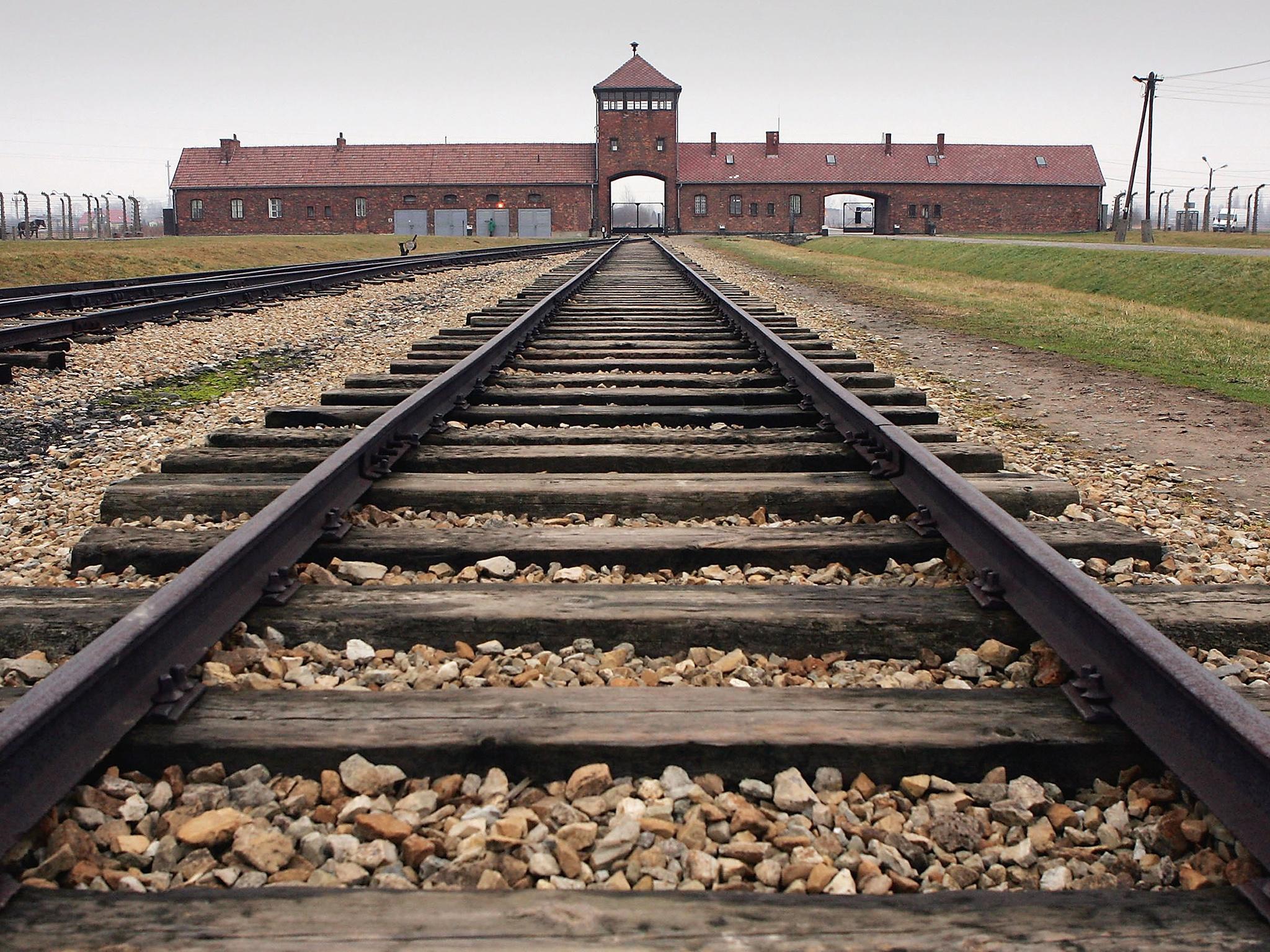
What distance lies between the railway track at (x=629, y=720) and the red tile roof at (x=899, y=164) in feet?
222

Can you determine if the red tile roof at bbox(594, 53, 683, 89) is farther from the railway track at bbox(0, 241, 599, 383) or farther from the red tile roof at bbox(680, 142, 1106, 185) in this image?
the railway track at bbox(0, 241, 599, 383)

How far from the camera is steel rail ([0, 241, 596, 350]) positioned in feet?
26.3

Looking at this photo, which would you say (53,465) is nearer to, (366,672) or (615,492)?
(615,492)

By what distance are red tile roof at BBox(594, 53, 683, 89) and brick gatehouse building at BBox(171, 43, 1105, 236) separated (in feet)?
0.33

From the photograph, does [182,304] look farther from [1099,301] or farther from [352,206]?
[352,206]

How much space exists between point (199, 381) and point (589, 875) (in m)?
6.45

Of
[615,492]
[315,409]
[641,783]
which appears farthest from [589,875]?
[315,409]

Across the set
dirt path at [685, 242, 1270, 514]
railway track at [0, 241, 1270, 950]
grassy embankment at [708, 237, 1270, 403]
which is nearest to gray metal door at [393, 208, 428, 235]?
grassy embankment at [708, 237, 1270, 403]

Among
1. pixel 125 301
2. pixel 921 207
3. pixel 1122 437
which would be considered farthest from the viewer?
pixel 921 207

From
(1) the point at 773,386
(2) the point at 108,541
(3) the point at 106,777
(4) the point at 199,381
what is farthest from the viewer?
(4) the point at 199,381

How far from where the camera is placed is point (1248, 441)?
5512mm

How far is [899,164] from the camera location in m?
69.2

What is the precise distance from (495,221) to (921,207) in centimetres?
2822

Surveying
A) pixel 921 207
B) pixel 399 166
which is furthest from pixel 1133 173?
pixel 399 166
